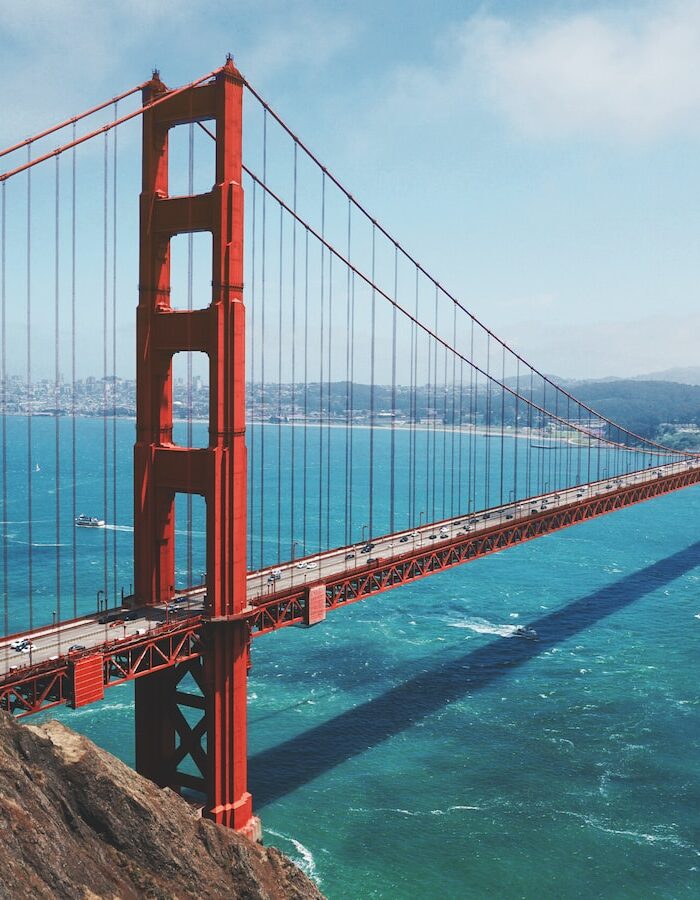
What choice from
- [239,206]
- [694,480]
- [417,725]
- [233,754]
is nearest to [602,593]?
[694,480]

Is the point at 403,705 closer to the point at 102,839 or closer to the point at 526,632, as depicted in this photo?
the point at 526,632

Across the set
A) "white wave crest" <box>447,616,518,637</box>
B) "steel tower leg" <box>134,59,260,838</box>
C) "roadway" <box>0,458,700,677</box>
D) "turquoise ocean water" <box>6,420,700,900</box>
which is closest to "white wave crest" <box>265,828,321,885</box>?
"turquoise ocean water" <box>6,420,700,900</box>

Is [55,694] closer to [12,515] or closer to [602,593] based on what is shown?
[602,593]

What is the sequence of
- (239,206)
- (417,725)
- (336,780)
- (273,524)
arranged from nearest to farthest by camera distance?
(239,206) < (336,780) < (417,725) < (273,524)

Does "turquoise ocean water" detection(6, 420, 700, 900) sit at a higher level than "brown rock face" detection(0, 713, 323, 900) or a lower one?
lower

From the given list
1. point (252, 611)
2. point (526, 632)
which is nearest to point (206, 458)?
point (252, 611)

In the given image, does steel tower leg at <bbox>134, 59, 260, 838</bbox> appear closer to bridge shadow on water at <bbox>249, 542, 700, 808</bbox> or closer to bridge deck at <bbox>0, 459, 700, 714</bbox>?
bridge deck at <bbox>0, 459, 700, 714</bbox>
